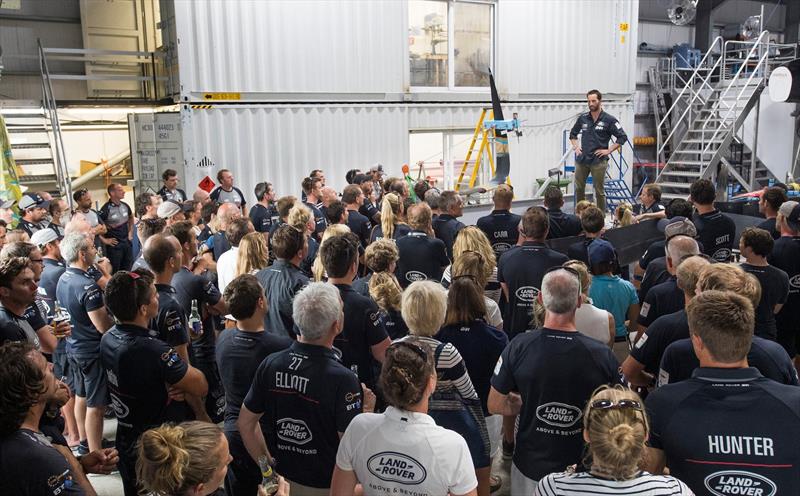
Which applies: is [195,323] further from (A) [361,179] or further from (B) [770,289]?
(A) [361,179]

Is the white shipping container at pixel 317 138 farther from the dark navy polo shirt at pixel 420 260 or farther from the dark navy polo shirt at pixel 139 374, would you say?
the dark navy polo shirt at pixel 139 374

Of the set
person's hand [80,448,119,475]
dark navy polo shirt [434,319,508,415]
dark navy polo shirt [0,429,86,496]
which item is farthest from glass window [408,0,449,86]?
dark navy polo shirt [0,429,86,496]

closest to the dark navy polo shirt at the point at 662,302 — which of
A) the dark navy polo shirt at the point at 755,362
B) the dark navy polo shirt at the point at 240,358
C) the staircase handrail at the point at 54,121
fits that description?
the dark navy polo shirt at the point at 755,362

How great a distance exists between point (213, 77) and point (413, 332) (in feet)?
27.9

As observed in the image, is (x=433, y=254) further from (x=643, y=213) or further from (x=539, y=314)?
(x=643, y=213)

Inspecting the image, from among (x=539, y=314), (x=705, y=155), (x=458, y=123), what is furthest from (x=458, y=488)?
→ (x=705, y=155)

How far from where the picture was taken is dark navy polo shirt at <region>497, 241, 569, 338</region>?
4.98 m

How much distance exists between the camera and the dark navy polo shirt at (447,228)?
6.80 meters

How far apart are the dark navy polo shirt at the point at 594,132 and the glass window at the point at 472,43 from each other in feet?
11.6

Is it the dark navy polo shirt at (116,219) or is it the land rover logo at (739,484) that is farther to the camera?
the dark navy polo shirt at (116,219)

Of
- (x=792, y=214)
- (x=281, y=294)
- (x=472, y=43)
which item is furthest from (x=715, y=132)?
(x=281, y=294)

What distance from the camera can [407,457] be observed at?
2.39 metres

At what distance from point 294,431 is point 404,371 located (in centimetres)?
89

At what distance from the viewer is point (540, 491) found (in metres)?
2.23
